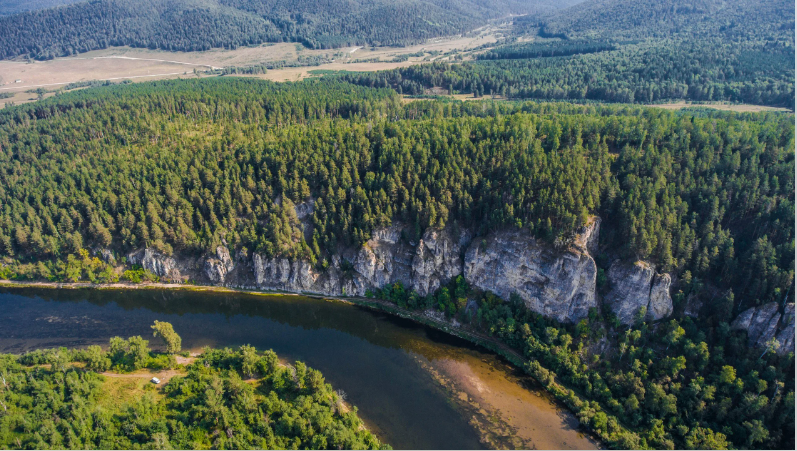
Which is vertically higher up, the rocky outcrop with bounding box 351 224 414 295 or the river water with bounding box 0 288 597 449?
the rocky outcrop with bounding box 351 224 414 295

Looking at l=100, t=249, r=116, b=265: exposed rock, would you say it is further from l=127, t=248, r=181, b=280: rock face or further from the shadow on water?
l=127, t=248, r=181, b=280: rock face

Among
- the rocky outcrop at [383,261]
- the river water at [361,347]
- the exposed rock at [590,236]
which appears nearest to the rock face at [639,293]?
the exposed rock at [590,236]

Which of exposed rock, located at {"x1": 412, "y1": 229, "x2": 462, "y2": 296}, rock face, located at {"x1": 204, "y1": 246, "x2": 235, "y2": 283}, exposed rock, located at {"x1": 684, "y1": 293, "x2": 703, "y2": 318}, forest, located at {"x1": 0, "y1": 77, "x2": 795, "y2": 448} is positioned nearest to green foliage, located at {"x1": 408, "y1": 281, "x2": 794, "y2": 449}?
forest, located at {"x1": 0, "y1": 77, "x2": 795, "y2": 448}

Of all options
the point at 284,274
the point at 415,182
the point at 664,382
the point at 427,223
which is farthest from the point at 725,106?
the point at 284,274

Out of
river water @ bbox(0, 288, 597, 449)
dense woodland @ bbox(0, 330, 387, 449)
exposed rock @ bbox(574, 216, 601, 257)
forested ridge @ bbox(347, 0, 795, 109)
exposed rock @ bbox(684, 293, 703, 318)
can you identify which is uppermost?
forested ridge @ bbox(347, 0, 795, 109)

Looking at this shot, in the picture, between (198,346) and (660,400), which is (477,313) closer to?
(660,400)

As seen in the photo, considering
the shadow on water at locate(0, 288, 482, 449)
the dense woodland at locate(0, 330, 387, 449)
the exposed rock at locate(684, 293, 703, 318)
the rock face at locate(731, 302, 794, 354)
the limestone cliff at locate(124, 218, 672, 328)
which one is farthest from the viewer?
the limestone cliff at locate(124, 218, 672, 328)

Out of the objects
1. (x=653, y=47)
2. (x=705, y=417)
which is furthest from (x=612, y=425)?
(x=653, y=47)

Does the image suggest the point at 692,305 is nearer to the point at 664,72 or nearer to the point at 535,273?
the point at 535,273
